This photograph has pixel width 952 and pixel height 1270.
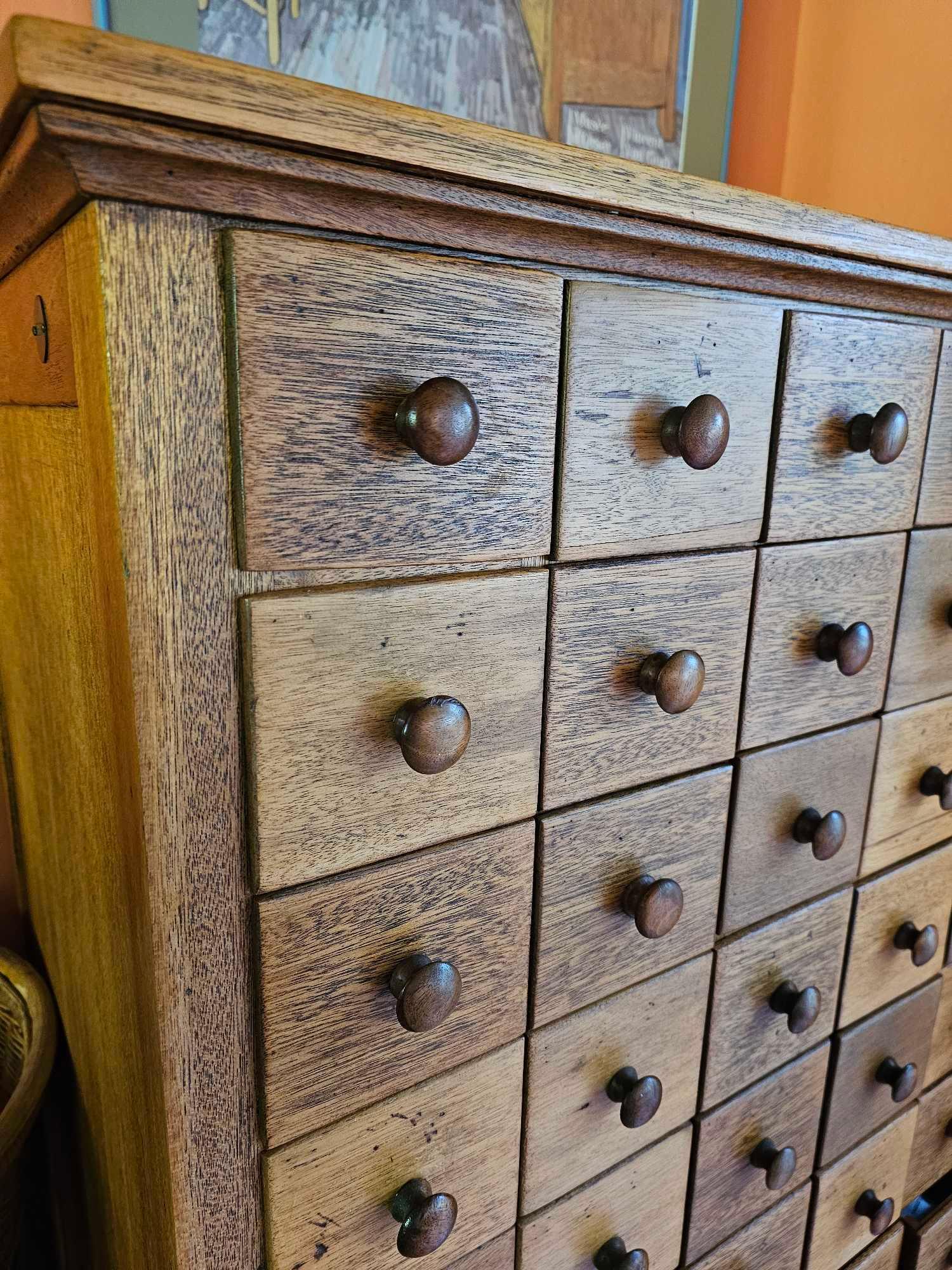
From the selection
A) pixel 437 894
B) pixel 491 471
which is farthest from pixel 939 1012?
pixel 491 471

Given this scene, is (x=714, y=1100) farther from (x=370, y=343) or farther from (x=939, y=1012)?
(x=370, y=343)

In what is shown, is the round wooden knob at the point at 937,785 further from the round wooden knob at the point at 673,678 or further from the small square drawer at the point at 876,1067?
the round wooden knob at the point at 673,678

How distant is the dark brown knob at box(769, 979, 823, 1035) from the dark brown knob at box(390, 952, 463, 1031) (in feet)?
1.20

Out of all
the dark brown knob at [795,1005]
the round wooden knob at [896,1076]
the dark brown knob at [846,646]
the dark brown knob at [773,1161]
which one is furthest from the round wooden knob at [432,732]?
the round wooden knob at [896,1076]

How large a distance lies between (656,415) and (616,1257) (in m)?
0.64

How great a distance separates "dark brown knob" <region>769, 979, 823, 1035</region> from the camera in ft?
2.37

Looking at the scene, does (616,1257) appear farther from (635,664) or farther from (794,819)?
(635,664)

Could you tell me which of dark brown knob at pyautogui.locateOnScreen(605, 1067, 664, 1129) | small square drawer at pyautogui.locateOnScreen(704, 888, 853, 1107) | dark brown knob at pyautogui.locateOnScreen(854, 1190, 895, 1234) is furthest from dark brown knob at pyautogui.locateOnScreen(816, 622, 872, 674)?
dark brown knob at pyautogui.locateOnScreen(854, 1190, 895, 1234)

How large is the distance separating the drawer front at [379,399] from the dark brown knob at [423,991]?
0.23m

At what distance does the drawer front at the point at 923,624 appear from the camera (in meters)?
0.75

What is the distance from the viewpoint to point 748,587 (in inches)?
24.4

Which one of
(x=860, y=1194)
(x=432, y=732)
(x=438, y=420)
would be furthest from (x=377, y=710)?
(x=860, y=1194)

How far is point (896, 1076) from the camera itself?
88 cm

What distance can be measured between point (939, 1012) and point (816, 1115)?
0.76ft
